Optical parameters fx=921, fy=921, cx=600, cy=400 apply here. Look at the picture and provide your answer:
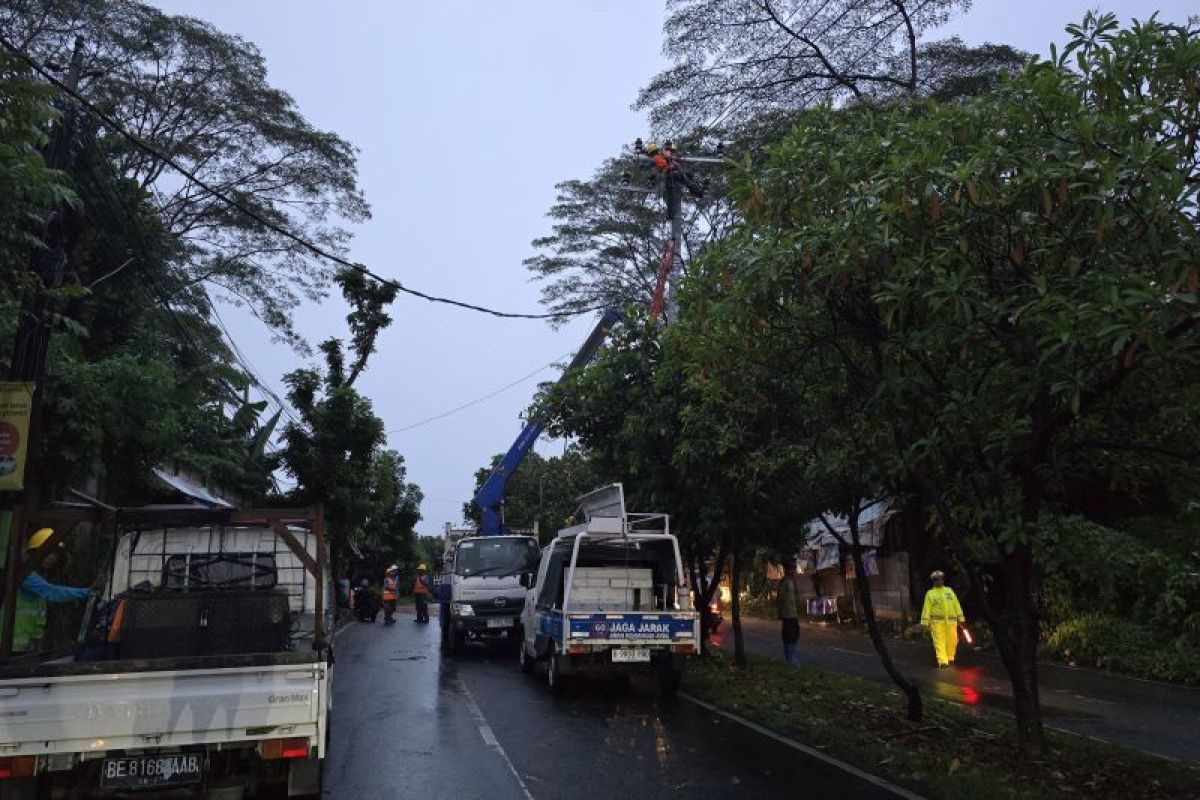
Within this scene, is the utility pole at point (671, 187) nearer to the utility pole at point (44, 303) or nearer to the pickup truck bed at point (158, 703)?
the utility pole at point (44, 303)

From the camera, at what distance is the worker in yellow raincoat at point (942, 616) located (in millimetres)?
15812

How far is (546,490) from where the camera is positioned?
51.9 meters

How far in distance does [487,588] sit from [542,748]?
10.0 m

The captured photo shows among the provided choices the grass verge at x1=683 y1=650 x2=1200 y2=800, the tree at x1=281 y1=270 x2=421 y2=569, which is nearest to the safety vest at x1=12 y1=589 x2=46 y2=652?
the grass verge at x1=683 y1=650 x2=1200 y2=800

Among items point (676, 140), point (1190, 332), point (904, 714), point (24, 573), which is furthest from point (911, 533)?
point (24, 573)

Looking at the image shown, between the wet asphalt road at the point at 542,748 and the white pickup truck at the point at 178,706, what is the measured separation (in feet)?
4.69

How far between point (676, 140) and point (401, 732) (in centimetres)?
1643

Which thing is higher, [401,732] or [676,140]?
[676,140]

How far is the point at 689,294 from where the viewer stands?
8781mm

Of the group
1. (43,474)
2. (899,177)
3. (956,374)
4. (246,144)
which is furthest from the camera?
(246,144)

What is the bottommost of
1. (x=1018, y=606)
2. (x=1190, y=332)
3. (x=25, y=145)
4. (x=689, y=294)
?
(x=1018, y=606)

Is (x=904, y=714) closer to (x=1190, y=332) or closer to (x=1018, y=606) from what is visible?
(x=1018, y=606)

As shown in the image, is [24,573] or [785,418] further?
[785,418]

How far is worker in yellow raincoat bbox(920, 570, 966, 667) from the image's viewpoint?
15812mm
